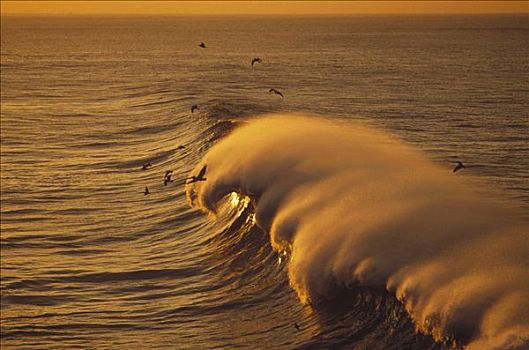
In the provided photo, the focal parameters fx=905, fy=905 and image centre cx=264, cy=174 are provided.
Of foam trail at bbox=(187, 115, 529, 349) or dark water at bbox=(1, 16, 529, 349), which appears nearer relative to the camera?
foam trail at bbox=(187, 115, 529, 349)

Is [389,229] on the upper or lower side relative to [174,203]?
lower

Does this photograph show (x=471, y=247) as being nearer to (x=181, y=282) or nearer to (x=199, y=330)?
(x=199, y=330)

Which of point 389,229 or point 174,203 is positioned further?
point 174,203

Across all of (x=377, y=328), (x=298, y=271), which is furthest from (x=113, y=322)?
(x=377, y=328)

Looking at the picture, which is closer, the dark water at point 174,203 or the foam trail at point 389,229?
the foam trail at point 389,229
